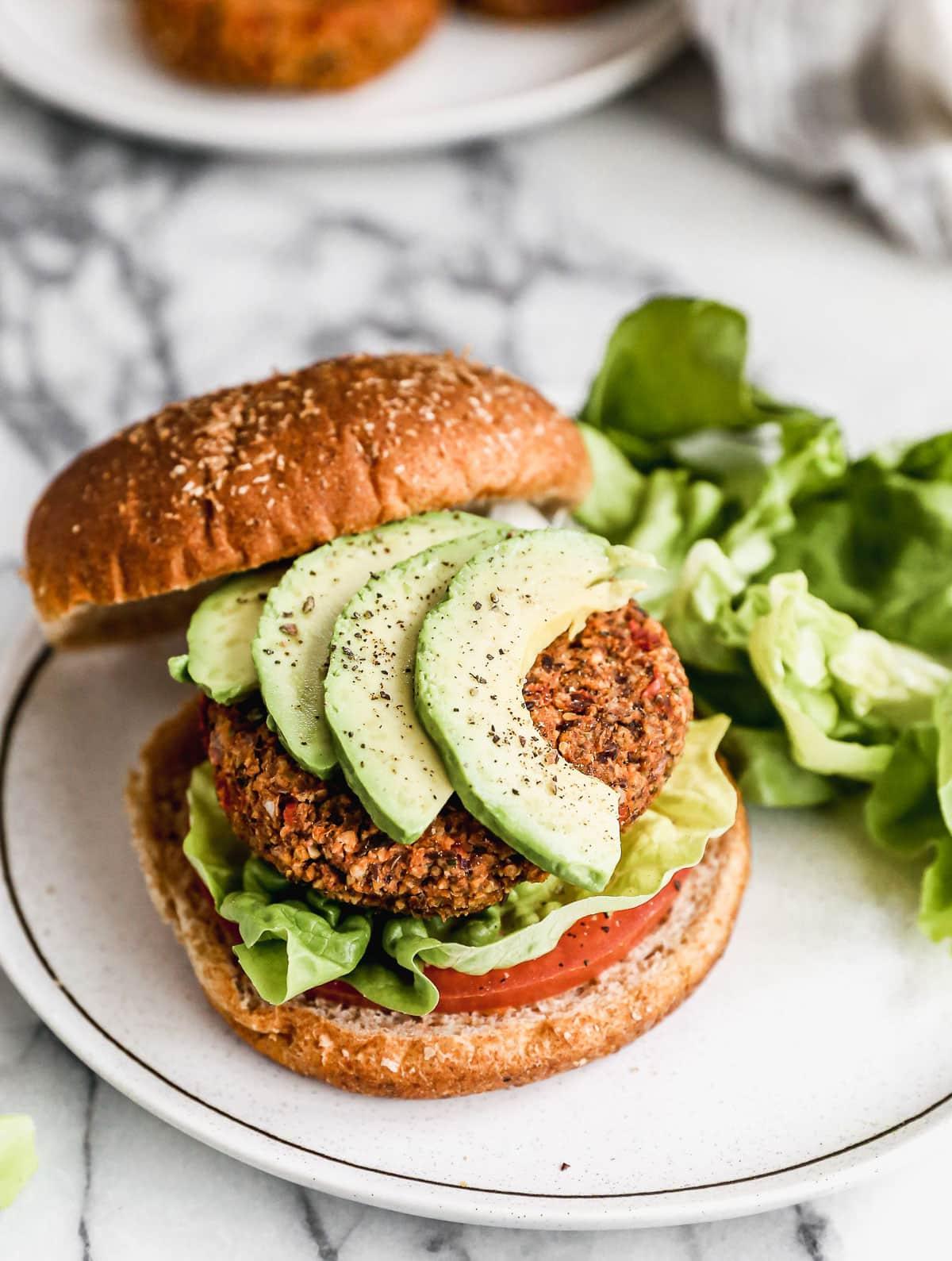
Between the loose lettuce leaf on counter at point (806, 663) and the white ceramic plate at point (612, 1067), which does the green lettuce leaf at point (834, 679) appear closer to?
the loose lettuce leaf on counter at point (806, 663)

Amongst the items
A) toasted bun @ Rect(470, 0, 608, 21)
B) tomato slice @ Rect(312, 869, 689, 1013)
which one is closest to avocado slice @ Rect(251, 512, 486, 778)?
tomato slice @ Rect(312, 869, 689, 1013)

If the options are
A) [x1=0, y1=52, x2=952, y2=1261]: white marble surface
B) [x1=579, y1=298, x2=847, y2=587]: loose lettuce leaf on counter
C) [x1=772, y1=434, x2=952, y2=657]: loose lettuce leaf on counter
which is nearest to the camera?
[x1=772, y1=434, x2=952, y2=657]: loose lettuce leaf on counter

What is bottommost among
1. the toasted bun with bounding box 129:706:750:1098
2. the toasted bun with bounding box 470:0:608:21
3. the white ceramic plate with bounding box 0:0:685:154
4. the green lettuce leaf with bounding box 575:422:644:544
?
the toasted bun with bounding box 129:706:750:1098

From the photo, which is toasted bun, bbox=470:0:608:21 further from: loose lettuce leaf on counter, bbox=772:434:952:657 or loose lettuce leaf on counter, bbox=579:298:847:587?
loose lettuce leaf on counter, bbox=772:434:952:657

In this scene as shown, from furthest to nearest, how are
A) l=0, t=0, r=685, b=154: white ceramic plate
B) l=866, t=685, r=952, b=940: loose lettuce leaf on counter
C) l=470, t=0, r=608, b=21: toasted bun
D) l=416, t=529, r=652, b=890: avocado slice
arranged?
l=470, t=0, r=608, b=21: toasted bun
l=0, t=0, r=685, b=154: white ceramic plate
l=866, t=685, r=952, b=940: loose lettuce leaf on counter
l=416, t=529, r=652, b=890: avocado slice

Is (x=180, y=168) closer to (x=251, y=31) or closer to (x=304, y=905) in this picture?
(x=251, y=31)

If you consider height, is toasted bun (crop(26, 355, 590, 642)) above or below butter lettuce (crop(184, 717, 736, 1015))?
above
